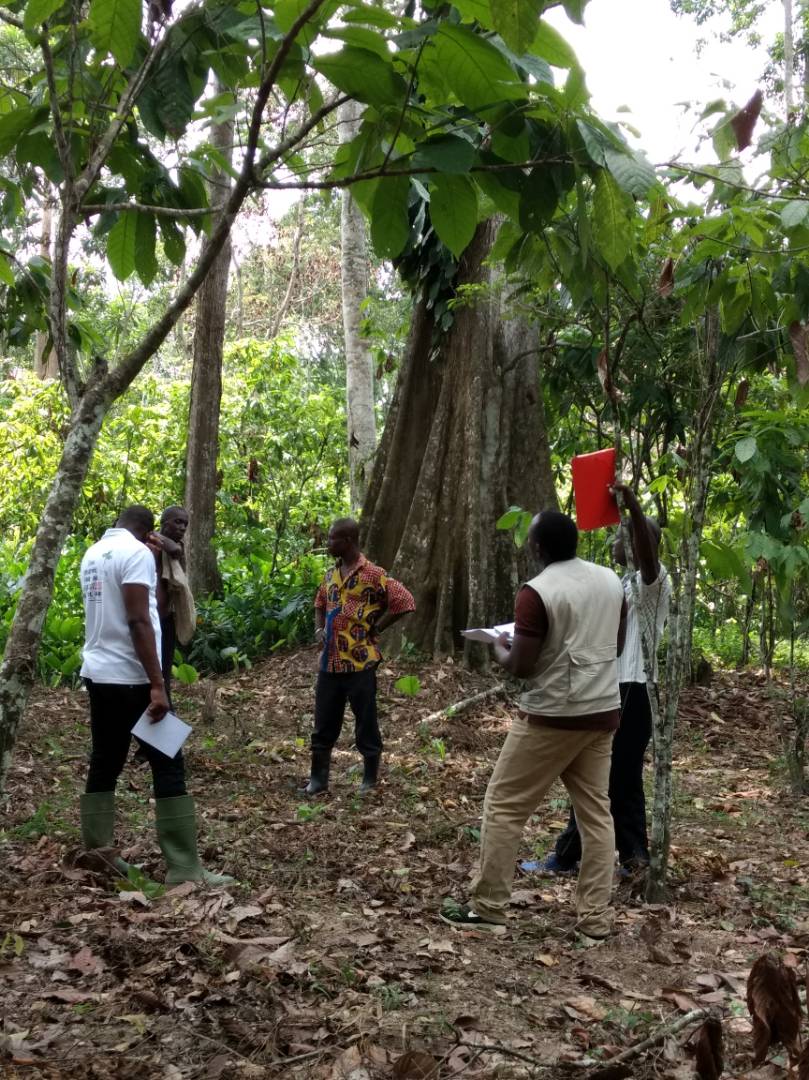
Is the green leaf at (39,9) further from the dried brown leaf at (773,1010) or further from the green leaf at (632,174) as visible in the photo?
the dried brown leaf at (773,1010)

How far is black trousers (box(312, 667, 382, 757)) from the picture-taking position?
22.5 ft

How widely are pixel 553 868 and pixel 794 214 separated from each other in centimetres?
353

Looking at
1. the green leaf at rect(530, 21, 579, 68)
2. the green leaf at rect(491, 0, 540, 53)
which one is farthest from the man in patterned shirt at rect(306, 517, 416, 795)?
the green leaf at rect(491, 0, 540, 53)

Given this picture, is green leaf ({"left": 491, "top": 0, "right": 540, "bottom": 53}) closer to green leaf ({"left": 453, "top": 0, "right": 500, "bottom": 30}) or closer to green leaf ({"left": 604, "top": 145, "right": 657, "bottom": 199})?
green leaf ({"left": 453, "top": 0, "right": 500, "bottom": 30})

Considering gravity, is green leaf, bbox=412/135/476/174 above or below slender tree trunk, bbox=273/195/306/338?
below

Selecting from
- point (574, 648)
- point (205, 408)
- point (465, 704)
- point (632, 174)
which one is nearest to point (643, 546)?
point (574, 648)

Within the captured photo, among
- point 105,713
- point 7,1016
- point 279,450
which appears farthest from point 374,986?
point 279,450

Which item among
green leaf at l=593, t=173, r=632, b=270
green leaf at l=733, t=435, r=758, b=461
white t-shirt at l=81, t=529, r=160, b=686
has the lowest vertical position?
white t-shirt at l=81, t=529, r=160, b=686

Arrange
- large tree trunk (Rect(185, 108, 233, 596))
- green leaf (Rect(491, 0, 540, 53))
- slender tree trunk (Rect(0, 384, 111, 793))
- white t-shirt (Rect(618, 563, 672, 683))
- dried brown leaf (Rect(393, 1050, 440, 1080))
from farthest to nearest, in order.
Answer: large tree trunk (Rect(185, 108, 233, 596))
white t-shirt (Rect(618, 563, 672, 683))
slender tree trunk (Rect(0, 384, 111, 793))
dried brown leaf (Rect(393, 1050, 440, 1080))
green leaf (Rect(491, 0, 540, 53))

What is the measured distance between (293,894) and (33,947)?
1282 mm

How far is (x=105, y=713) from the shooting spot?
4852 millimetres

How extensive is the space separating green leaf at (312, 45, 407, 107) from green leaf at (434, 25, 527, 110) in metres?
0.13

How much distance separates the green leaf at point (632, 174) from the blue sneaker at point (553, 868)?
12.9ft

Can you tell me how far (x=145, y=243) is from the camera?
335 cm
